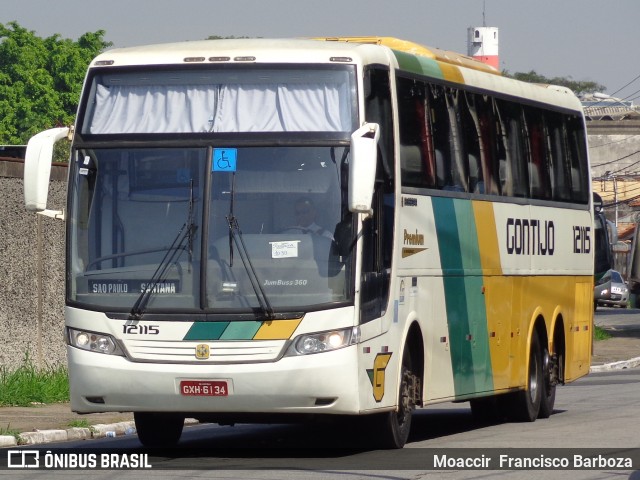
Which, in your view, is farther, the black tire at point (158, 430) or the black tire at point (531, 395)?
the black tire at point (531, 395)

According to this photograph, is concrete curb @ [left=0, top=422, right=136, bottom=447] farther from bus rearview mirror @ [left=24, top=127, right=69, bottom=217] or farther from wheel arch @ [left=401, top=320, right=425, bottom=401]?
wheel arch @ [left=401, top=320, right=425, bottom=401]

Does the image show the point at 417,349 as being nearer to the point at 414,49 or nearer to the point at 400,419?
the point at 400,419

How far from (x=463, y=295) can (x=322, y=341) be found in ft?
11.0

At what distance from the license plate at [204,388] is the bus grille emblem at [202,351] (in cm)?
19

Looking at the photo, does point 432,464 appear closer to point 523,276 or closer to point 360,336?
point 360,336

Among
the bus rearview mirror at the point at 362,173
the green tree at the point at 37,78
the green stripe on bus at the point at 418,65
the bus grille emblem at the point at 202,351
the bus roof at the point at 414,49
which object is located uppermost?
the green tree at the point at 37,78

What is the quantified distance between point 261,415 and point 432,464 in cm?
143

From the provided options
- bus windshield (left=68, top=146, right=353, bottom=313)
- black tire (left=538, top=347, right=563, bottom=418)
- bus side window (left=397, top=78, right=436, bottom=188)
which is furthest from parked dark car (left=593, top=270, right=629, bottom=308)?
bus windshield (left=68, top=146, right=353, bottom=313)

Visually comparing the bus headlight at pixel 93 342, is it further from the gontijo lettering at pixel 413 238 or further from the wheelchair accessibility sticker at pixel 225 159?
the gontijo lettering at pixel 413 238

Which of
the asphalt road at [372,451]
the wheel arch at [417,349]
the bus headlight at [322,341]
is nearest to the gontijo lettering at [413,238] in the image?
the wheel arch at [417,349]

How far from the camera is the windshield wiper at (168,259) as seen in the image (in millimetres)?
11773

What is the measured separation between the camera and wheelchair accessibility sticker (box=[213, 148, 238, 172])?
1187 centimetres

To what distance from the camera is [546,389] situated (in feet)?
57.9

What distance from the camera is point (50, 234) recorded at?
19.7 m
